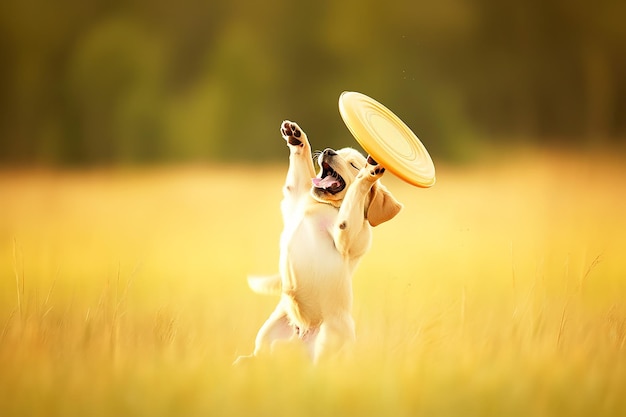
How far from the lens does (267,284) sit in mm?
4449

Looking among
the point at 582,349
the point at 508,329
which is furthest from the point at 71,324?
the point at 582,349

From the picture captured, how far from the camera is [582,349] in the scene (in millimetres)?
4492

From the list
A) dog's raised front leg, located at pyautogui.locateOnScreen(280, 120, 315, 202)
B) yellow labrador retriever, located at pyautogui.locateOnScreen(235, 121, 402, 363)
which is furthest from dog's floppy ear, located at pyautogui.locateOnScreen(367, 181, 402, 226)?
dog's raised front leg, located at pyautogui.locateOnScreen(280, 120, 315, 202)

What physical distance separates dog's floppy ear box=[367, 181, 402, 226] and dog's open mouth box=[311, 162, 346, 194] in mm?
134

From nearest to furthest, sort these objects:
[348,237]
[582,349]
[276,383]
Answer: [276,383], [348,237], [582,349]

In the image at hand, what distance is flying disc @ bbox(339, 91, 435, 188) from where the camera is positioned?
401cm

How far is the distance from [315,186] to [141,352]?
998 millimetres

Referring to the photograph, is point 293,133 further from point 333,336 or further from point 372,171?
point 333,336

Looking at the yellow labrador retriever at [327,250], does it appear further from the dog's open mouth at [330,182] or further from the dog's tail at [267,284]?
the dog's tail at [267,284]

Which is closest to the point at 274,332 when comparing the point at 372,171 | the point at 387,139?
the point at 372,171

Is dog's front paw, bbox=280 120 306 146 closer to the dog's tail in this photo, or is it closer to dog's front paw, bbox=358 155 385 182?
dog's front paw, bbox=358 155 385 182

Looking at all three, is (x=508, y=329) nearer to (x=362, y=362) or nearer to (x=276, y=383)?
(x=362, y=362)

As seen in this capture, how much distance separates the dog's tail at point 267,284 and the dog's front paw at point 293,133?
1.88 ft

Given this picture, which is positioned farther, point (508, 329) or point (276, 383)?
point (508, 329)
